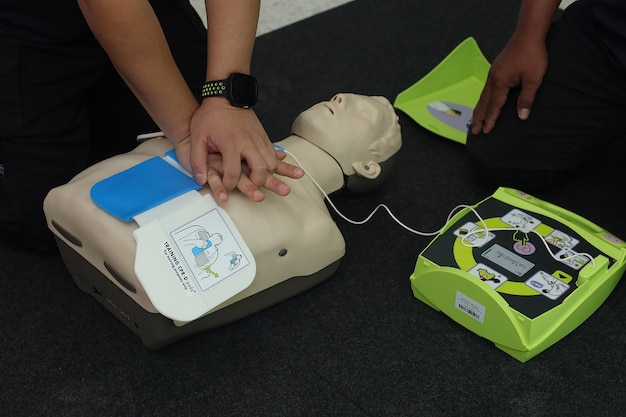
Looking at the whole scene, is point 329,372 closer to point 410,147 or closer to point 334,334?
point 334,334

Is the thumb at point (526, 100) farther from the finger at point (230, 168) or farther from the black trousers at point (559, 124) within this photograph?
the finger at point (230, 168)

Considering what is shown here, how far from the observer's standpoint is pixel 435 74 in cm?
156

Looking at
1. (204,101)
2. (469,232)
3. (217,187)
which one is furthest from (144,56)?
(469,232)

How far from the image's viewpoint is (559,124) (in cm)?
127

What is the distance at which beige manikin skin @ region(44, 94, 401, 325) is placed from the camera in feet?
3.19

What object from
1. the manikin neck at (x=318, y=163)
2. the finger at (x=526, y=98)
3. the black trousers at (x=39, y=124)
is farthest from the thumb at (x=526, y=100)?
the black trousers at (x=39, y=124)

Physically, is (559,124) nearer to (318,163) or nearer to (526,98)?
(526,98)

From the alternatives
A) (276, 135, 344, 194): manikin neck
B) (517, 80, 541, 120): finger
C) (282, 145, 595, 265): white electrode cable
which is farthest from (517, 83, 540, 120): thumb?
(276, 135, 344, 194): manikin neck

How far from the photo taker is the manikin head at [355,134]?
1.20 meters

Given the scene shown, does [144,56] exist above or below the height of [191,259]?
above

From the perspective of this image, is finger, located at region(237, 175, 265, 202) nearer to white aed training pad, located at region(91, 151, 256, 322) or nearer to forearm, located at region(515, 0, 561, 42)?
white aed training pad, located at region(91, 151, 256, 322)

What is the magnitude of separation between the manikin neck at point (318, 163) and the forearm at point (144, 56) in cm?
20

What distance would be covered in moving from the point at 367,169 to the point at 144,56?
435 millimetres

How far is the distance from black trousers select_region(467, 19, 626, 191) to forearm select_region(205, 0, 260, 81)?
515 millimetres
